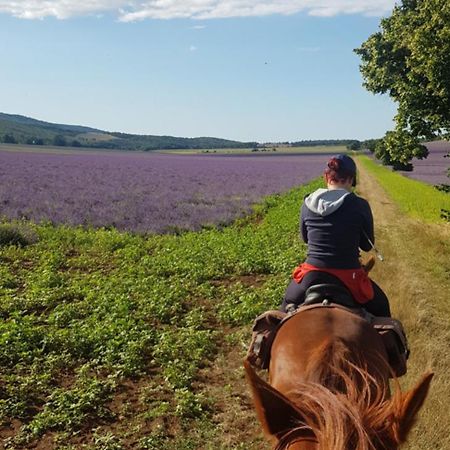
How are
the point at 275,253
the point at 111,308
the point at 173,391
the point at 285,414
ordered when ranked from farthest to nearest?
the point at 275,253 < the point at 111,308 < the point at 173,391 < the point at 285,414

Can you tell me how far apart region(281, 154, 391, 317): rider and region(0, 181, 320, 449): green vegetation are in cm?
223

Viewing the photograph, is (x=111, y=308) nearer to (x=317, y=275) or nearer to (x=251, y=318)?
(x=251, y=318)

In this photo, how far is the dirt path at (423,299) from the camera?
17.8 ft

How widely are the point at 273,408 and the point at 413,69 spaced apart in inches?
484

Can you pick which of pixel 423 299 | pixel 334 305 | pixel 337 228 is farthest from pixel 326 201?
pixel 423 299

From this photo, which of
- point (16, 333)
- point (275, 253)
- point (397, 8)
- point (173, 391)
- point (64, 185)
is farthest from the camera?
point (64, 185)

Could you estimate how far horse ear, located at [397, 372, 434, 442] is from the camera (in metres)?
2.20

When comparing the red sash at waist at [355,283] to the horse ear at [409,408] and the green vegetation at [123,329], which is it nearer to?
the horse ear at [409,408]

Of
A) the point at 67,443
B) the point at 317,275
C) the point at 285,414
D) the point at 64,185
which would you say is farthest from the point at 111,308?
the point at 64,185

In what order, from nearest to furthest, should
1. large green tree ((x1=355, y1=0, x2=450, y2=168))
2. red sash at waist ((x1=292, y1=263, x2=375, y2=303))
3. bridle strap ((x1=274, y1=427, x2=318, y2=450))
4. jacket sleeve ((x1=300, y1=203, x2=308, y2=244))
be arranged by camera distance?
1. bridle strap ((x1=274, y1=427, x2=318, y2=450))
2. red sash at waist ((x1=292, y1=263, x2=375, y2=303))
3. jacket sleeve ((x1=300, y1=203, x2=308, y2=244))
4. large green tree ((x1=355, y1=0, x2=450, y2=168))

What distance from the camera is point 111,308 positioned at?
28.1 feet

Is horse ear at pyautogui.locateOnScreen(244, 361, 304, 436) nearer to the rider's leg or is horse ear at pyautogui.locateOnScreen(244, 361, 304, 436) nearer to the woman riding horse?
the woman riding horse

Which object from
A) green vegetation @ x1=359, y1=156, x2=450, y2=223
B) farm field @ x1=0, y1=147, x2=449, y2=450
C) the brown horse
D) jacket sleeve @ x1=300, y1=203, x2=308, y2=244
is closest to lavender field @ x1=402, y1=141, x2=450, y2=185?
green vegetation @ x1=359, y1=156, x2=450, y2=223

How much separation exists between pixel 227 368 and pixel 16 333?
9.81 feet
